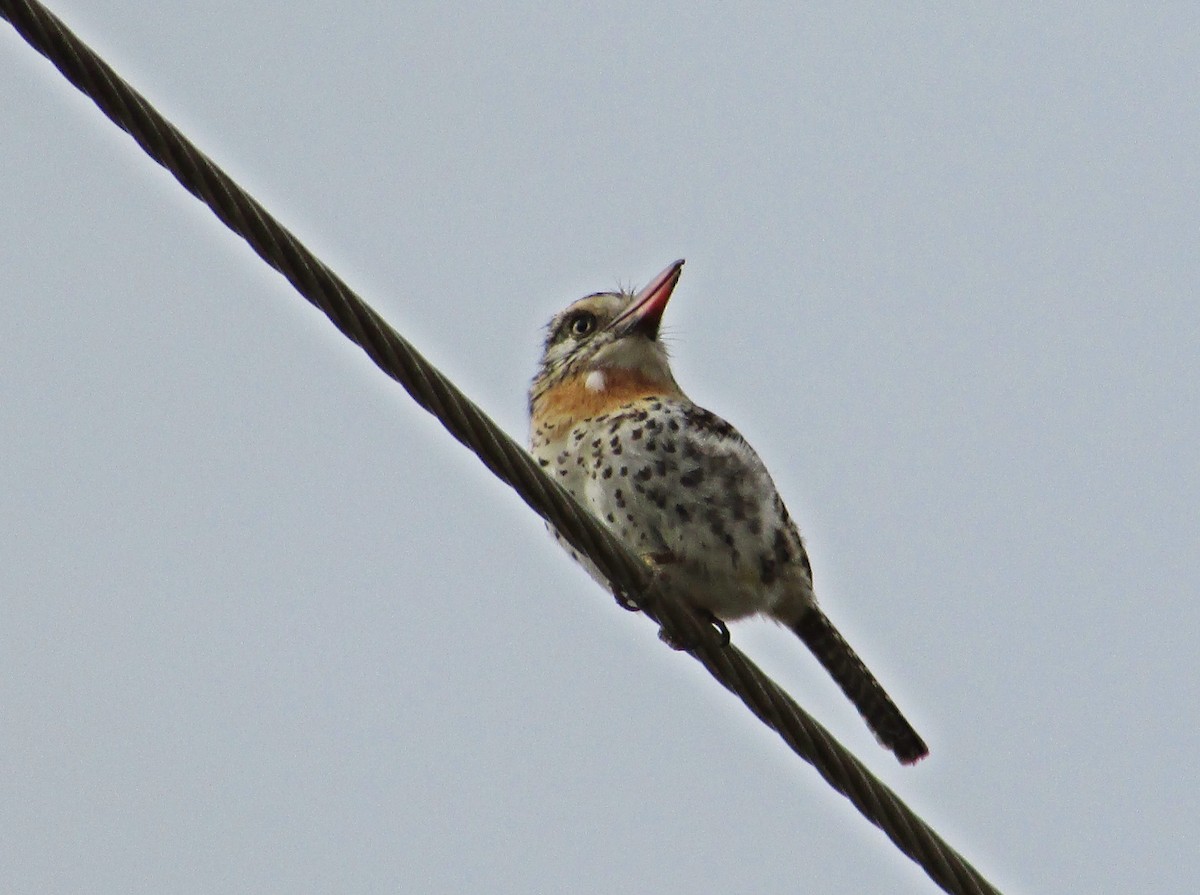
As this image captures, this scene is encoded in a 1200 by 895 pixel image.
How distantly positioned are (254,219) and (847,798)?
99.2 inches

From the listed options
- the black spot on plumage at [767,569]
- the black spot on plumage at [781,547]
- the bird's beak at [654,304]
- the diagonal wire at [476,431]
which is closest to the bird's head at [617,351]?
the bird's beak at [654,304]

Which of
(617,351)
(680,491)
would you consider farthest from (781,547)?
(617,351)

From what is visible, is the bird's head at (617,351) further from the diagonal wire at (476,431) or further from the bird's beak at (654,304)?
the diagonal wire at (476,431)

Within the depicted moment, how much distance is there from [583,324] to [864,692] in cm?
233

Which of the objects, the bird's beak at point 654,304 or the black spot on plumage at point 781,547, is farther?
the bird's beak at point 654,304

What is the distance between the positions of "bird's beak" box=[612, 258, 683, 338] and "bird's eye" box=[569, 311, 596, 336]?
13.5 inches

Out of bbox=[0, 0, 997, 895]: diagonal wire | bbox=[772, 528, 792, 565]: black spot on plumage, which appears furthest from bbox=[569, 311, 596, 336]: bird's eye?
bbox=[0, 0, 997, 895]: diagonal wire

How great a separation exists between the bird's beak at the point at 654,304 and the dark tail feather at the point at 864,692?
1625 mm

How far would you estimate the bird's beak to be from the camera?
871 cm

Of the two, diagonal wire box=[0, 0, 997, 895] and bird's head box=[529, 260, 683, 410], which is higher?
bird's head box=[529, 260, 683, 410]

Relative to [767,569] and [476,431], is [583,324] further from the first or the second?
[476,431]

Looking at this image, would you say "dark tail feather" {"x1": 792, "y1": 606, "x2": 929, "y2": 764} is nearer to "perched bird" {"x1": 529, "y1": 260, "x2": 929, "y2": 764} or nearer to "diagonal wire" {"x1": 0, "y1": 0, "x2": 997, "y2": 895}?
"perched bird" {"x1": 529, "y1": 260, "x2": 929, "y2": 764}

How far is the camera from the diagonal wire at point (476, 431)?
4520 millimetres

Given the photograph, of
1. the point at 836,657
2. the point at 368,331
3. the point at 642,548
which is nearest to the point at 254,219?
the point at 368,331
